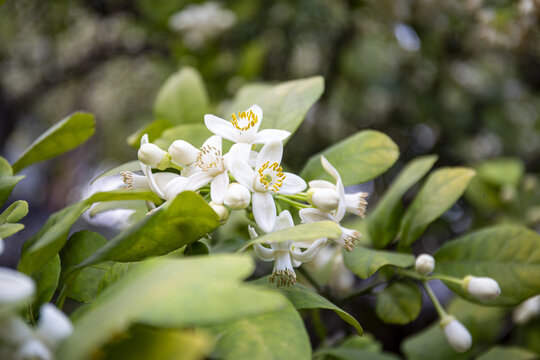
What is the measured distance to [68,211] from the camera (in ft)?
1.96

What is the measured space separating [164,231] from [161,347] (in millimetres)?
212

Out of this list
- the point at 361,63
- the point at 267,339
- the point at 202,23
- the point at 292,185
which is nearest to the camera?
the point at 267,339

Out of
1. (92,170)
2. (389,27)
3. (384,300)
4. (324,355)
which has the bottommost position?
(92,170)

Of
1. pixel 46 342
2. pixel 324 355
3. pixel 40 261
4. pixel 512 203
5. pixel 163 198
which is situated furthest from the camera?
pixel 512 203

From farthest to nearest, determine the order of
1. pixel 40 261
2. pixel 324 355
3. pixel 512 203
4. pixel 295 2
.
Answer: pixel 295 2 → pixel 512 203 → pixel 324 355 → pixel 40 261

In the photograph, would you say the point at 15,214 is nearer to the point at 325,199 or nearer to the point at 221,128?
the point at 221,128

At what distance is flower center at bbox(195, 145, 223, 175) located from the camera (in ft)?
2.14

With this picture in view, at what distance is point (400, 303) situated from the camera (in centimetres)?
81

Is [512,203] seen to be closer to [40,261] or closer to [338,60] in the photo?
[338,60]

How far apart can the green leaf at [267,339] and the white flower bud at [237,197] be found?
158mm

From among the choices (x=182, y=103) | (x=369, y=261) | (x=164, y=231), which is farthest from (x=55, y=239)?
(x=182, y=103)

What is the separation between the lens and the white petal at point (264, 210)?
24.2 inches

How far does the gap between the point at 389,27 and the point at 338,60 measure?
1.06 ft

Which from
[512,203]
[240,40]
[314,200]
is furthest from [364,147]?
[240,40]
